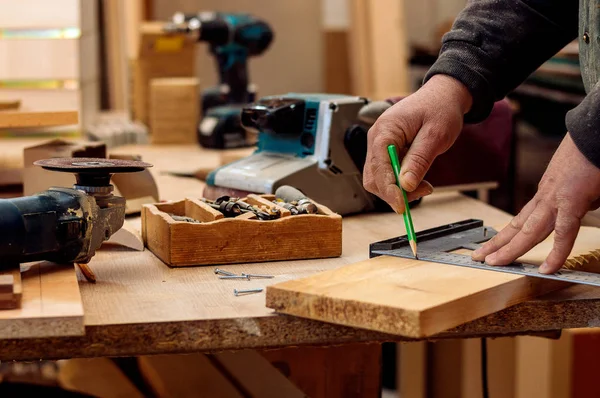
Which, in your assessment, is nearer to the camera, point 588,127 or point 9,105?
point 588,127

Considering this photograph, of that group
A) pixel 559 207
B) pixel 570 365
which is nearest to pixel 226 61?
pixel 570 365

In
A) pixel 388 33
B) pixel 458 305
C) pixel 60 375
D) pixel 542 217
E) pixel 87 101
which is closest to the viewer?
pixel 458 305

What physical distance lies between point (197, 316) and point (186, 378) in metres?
0.93

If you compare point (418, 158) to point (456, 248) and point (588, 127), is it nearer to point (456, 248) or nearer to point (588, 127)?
point (456, 248)

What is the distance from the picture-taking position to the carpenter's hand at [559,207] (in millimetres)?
1136

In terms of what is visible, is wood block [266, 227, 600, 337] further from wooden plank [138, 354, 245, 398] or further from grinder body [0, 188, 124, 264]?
wooden plank [138, 354, 245, 398]

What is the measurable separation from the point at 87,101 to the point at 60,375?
3.31ft

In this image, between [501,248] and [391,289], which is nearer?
[391,289]

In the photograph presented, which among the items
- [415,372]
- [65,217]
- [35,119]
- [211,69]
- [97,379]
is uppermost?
[211,69]

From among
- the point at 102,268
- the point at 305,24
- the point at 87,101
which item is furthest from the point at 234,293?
the point at 305,24

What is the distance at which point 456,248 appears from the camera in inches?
53.4

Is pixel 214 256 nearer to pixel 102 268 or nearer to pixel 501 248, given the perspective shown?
pixel 102 268

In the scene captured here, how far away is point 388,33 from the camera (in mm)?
3859

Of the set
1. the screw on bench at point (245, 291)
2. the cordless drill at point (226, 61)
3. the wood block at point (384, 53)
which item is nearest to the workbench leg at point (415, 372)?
the cordless drill at point (226, 61)
